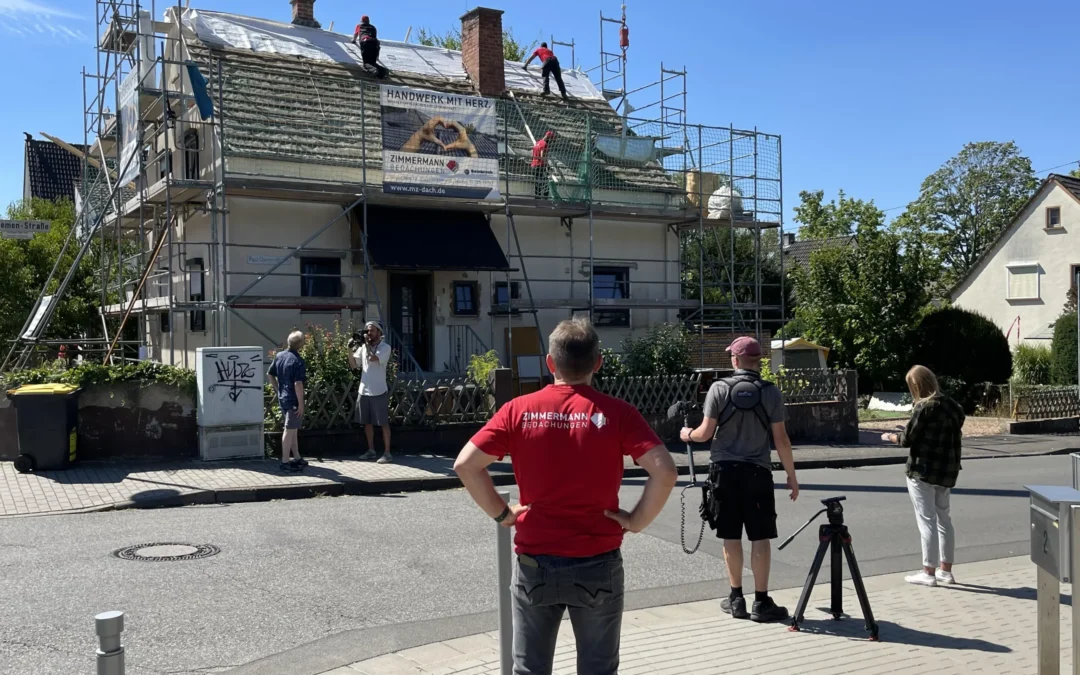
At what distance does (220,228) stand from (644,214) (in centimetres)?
914

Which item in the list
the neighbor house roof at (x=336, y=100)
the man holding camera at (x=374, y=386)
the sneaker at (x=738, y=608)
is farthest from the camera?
the neighbor house roof at (x=336, y=100)

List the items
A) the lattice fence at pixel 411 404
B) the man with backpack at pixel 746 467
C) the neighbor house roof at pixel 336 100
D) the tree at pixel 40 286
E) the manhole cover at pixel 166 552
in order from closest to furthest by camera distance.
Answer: the man with backpack at pixel 746 467 < the manhole cover at pixel 166 552 < the lattice fence at pixel 411 404 < the neighbor house roof at pixel 336 100 < the tree at pixel 40 286

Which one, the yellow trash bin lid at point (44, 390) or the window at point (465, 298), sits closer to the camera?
the yellow trash bin lid at point (44, 390)

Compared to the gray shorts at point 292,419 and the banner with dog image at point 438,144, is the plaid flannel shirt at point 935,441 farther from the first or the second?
the banner with dog image at point 438,144

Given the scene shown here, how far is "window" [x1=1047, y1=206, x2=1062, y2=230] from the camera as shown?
121 ft

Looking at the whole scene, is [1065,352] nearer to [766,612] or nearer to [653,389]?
[653,389]

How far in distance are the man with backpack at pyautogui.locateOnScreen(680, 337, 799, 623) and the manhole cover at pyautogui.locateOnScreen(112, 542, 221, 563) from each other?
4.30 meters

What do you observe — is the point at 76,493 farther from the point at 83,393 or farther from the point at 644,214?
the point at 644,214

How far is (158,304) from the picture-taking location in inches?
726

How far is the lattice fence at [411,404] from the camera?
13711 mm

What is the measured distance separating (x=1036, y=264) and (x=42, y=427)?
36.4m

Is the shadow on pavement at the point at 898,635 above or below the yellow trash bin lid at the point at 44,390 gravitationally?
below

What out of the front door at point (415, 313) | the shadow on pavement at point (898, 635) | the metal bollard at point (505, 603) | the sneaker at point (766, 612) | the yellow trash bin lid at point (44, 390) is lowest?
the shadow on pavement at point (898, 635)

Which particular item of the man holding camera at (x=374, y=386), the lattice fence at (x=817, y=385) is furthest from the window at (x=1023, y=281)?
the man holding camera at (x=374, y=386)
